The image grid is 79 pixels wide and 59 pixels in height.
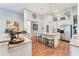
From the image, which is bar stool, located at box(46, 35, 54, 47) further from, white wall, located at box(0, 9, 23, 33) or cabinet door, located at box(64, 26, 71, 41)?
white wall, located at box(0, 9, 23, 33)

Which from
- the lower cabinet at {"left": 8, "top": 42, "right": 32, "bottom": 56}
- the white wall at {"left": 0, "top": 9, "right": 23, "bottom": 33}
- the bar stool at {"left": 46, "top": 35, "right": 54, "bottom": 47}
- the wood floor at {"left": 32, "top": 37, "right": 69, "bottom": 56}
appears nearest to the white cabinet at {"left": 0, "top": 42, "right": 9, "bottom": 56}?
the lower cabinet at {"left": 8, "top": 42, "right": 32, "bottom": 56}

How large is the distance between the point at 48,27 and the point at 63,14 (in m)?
2.01

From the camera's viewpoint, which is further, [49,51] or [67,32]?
[67,32]

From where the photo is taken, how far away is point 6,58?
4.57 ft

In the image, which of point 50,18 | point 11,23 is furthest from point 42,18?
point 11,23

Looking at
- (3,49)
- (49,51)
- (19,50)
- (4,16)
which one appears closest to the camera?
(3,49)

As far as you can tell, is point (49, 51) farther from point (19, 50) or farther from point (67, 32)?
point (67, 32)

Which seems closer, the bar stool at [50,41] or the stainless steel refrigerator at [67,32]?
the bar stool at [50,41]

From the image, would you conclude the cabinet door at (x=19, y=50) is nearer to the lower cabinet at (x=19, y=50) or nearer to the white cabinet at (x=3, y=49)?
the lower cabinet at (x=19, y=50)

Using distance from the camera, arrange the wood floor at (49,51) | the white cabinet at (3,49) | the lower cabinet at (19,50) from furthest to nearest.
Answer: the wood floor at (49,51) < the lower cabinet at (19,50) < the white cabinet at (3,49)

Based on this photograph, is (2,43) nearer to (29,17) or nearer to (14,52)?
(14,52)

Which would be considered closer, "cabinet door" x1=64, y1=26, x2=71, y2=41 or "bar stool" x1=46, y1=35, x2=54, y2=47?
"bar stool" x1=46, y1=35, x2=54, y2=47

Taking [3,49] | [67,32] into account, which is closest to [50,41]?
[67,32]

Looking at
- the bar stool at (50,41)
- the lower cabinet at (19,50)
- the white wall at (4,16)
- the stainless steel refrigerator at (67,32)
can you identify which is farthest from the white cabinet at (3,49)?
the stainless steel refrigerator at (67,32)
